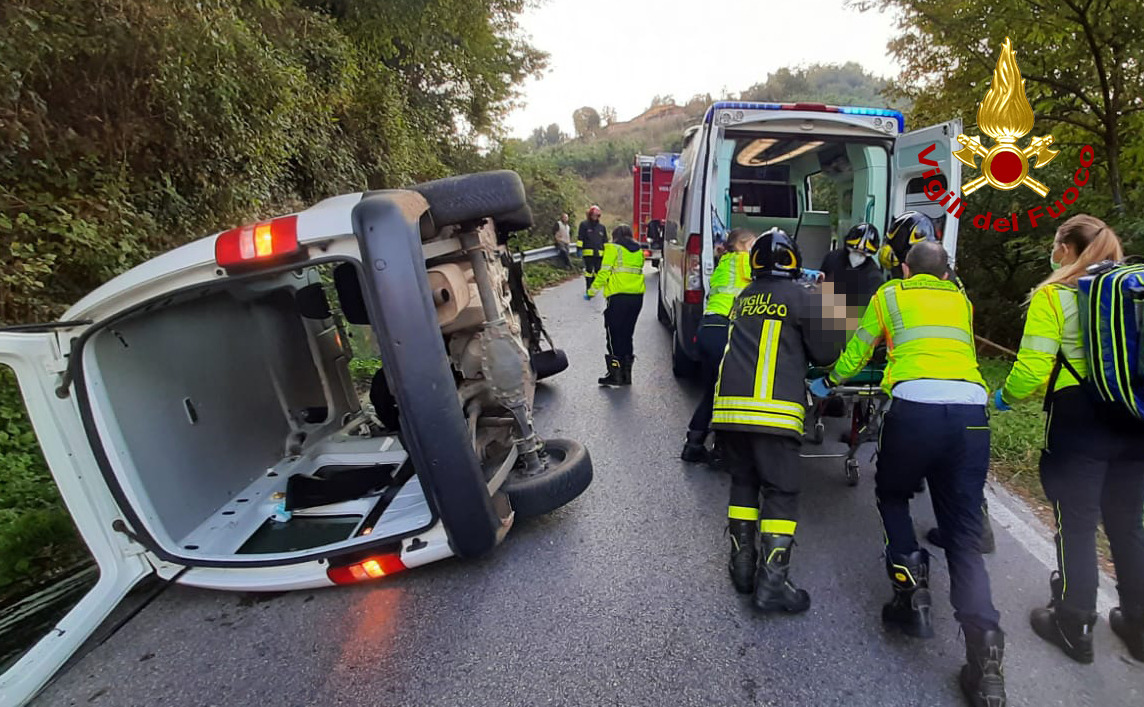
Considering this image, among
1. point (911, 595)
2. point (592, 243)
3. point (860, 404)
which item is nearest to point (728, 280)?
point (860, 404)

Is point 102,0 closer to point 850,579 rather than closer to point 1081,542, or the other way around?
point 850,579

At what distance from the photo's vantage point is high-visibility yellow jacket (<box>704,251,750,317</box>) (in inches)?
160

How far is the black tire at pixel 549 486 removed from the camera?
9.41 ft

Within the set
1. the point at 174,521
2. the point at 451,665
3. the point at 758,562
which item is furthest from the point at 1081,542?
the point at 174,521

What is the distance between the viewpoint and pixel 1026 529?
3.18 metres

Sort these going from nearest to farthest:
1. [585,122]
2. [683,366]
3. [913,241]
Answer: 1. [913,241]
2. [683,366]
3. [585,122]

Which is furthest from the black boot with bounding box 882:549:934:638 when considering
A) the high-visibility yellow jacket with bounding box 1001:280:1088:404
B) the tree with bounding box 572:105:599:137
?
the tree with bounding box 572:105:599:137

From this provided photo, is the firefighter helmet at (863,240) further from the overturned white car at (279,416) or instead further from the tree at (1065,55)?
the tree at (1065,55)

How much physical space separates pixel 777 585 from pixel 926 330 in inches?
48.4

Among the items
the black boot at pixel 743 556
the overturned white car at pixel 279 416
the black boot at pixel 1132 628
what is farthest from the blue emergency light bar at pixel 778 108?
the black boot at pixel 1132 628

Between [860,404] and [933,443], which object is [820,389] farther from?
[860,404]

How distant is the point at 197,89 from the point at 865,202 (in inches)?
240

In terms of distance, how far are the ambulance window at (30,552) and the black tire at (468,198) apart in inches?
100

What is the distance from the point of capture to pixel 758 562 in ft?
8.72
